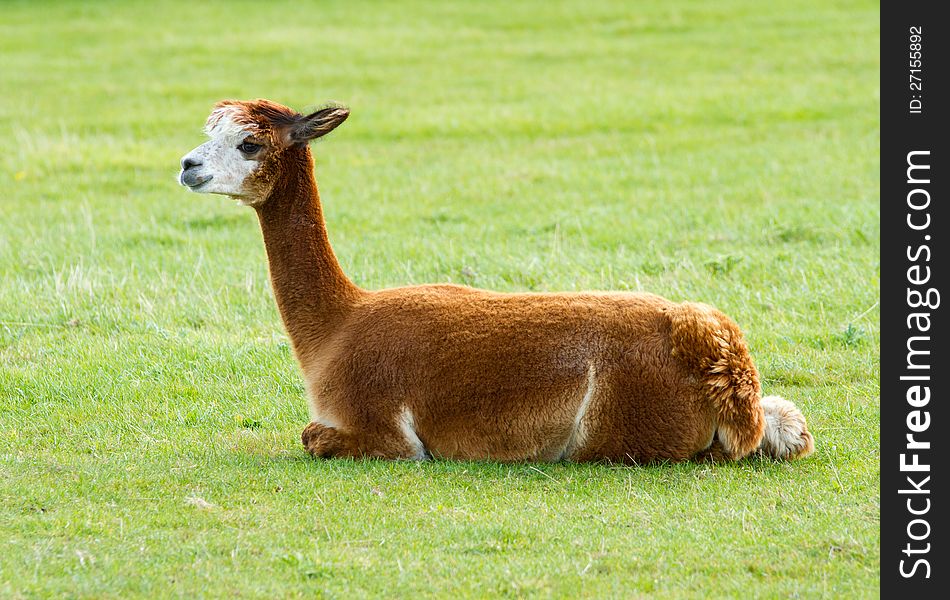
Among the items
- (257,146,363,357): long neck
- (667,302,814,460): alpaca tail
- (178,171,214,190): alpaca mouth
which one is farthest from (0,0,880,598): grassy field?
(178,171,214,190): alpaca mouth

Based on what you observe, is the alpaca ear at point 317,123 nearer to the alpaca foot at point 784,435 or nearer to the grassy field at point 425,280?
the grassy field at point 425,280

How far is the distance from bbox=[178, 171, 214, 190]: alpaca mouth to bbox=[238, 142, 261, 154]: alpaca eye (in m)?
0.21

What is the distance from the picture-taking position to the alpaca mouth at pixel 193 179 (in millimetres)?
6395

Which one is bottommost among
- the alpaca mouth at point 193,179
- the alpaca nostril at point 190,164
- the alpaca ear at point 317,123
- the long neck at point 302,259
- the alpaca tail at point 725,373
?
the alpaca tail at point 725,373

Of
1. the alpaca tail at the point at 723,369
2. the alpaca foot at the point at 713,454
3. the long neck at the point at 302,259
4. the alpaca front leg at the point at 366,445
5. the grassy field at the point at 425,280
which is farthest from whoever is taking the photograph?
the long neck at the point at 302,259

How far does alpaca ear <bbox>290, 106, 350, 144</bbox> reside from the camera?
6.48 meters

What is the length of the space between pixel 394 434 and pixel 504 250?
5441 millimetres

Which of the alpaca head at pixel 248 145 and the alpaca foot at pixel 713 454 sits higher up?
the alpaca head at pixel 248 145

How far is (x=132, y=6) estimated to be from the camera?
32.5 metres

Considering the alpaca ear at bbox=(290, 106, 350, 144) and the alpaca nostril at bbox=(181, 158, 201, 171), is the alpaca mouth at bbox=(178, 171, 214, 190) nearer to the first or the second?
the alpaca nostril at bbox=(181, 158, 201, 171)

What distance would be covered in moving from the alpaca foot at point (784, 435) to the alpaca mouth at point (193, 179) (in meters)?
3.04

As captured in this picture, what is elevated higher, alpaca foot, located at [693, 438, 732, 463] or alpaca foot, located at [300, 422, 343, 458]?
alpaca foot, located at [300, 422, 343, 458]

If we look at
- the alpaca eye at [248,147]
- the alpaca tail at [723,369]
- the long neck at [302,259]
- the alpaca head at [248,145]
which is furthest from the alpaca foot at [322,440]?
the alpaca tail at [723,369]

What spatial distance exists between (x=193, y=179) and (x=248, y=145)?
33 centimetres
